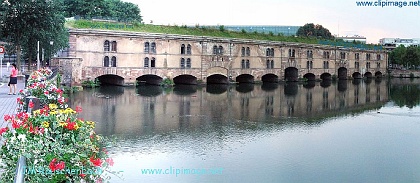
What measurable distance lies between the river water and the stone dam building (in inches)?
402

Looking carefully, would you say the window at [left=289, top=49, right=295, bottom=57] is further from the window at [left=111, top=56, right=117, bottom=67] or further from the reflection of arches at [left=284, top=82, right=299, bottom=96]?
the window at [left=111, top=56, right=117, bottom=67]

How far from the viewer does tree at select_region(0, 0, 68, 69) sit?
38688 millimetres

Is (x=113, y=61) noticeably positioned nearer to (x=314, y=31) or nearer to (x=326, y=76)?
(x=326, y=76)

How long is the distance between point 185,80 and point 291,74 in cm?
1838

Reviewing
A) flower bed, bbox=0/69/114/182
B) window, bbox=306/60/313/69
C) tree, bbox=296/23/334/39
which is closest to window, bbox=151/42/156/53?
window, bbox=306/60/313/69

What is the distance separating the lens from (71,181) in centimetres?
659

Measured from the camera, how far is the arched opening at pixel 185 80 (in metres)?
50.1

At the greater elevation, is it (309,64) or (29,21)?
(29,21)

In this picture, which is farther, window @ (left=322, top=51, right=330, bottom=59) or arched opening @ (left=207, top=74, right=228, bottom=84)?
window @ (left=322, top=51, right=330, bottom=59)

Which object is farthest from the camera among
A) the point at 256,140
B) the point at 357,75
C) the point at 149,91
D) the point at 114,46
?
the point at 357,75

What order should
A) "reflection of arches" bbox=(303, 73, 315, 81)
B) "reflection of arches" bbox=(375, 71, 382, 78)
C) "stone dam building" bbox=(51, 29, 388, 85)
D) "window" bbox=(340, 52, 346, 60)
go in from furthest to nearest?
"reflection of arches" bbox=(375, 71, 382, 78) → "window" bbox=(340, 52, 346, 60) → "reflection of arches" bbox=(303, 73, 315, 81) → "stone dam building" bbox=(51, 29, 388, 85)

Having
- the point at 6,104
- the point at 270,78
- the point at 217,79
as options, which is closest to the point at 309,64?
the point at 270,78

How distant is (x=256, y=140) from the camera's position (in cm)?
1844

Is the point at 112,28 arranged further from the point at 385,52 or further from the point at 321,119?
the point at 385,52
